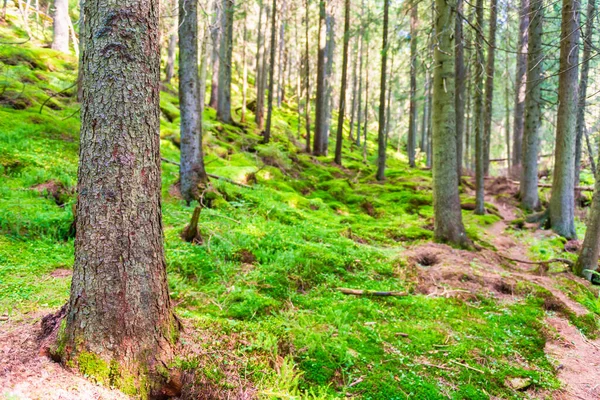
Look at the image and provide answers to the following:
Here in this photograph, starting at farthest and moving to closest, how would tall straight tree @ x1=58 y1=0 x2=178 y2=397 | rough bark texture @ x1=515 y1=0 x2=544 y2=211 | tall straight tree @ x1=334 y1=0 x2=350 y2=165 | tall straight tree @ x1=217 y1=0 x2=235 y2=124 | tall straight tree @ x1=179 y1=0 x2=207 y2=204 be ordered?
tall straight tree @ x1=217 y1=0 x2=235 y2=124 → tall straight tree @ x1=334 y1=0 x2=350 y2=165 → rough bark texture @ x1=515 y1=0 x2=544 y2=211 → tall straight tree @ x1=179 y1=0 x2=207 y2=204 → tall straight tree @ x1=58 y1=0 x2=178 y2=397

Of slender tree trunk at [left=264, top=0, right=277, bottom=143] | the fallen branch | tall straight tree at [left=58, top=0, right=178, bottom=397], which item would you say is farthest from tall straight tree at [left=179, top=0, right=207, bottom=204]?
slender tree trunk at [left=264, top=0, right=277, bottom=143]

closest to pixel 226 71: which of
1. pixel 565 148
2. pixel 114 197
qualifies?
pixel 565 148

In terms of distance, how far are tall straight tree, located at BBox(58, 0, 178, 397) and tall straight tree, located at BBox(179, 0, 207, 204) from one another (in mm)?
5491

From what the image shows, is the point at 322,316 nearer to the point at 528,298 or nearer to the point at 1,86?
the point at 528,298

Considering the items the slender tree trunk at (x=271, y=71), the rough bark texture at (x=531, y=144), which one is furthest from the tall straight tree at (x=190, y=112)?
the rough bark texture at (x=531, y=144)

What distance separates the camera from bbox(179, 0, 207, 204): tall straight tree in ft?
25.3

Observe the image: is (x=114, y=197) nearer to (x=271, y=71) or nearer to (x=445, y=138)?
(x=445, y=138)

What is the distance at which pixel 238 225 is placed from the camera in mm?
6508

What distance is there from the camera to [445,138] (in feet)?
24.8

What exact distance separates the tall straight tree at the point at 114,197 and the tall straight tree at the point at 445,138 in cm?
639

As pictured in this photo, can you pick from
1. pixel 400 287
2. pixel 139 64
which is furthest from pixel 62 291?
pixel 400 287

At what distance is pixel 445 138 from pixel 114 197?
6.73m

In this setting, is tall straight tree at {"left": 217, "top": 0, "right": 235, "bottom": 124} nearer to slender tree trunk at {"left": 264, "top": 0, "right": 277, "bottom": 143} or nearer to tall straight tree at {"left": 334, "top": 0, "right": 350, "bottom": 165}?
slender tree trunk at {"left": 264, "top": 0, "right": 277, "bottom": 143}

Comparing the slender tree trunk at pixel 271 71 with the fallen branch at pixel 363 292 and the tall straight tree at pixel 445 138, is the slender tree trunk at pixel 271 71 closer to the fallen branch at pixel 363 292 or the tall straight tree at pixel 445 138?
the tall straight tree at pixel 445 138
